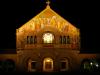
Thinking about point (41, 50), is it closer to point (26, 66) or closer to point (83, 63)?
point (26, 66)

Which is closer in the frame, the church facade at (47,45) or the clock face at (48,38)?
the church facade at (47,45)


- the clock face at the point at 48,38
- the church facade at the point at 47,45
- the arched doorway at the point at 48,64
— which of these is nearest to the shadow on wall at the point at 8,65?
the church facade at the point at 47,45

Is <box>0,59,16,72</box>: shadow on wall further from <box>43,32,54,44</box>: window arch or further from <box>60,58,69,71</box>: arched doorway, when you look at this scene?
<box>60,58,69,71</box>: arched doorway

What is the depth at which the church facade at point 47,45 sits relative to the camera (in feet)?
165

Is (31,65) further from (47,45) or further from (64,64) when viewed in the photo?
(64,64)

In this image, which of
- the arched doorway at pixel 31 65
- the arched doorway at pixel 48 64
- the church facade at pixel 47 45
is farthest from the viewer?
the arched doorway at pixel 48 64

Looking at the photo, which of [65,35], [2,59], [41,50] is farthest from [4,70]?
[65,35]

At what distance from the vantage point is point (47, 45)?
50531 millimetres

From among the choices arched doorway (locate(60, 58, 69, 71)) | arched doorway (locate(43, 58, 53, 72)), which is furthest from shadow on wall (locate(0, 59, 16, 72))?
arched doorway (locate(60, 58, 69, 71))

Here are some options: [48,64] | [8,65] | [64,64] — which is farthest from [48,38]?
[8,65]

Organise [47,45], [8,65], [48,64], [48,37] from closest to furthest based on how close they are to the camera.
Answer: [47,45], [48,37], [8,65], [48,64]

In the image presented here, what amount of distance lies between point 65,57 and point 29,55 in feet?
16.6

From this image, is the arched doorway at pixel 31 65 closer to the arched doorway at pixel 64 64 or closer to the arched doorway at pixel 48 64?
the arched doorway at pixel 48 64

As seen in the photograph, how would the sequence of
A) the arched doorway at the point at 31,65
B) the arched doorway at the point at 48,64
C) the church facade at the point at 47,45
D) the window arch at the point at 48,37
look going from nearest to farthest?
the church facade at the point at 47,45 → the window arch at the point at 48,37 → the arched doorway at the point at 31,65 → the arched doorway at the point at 48,64
